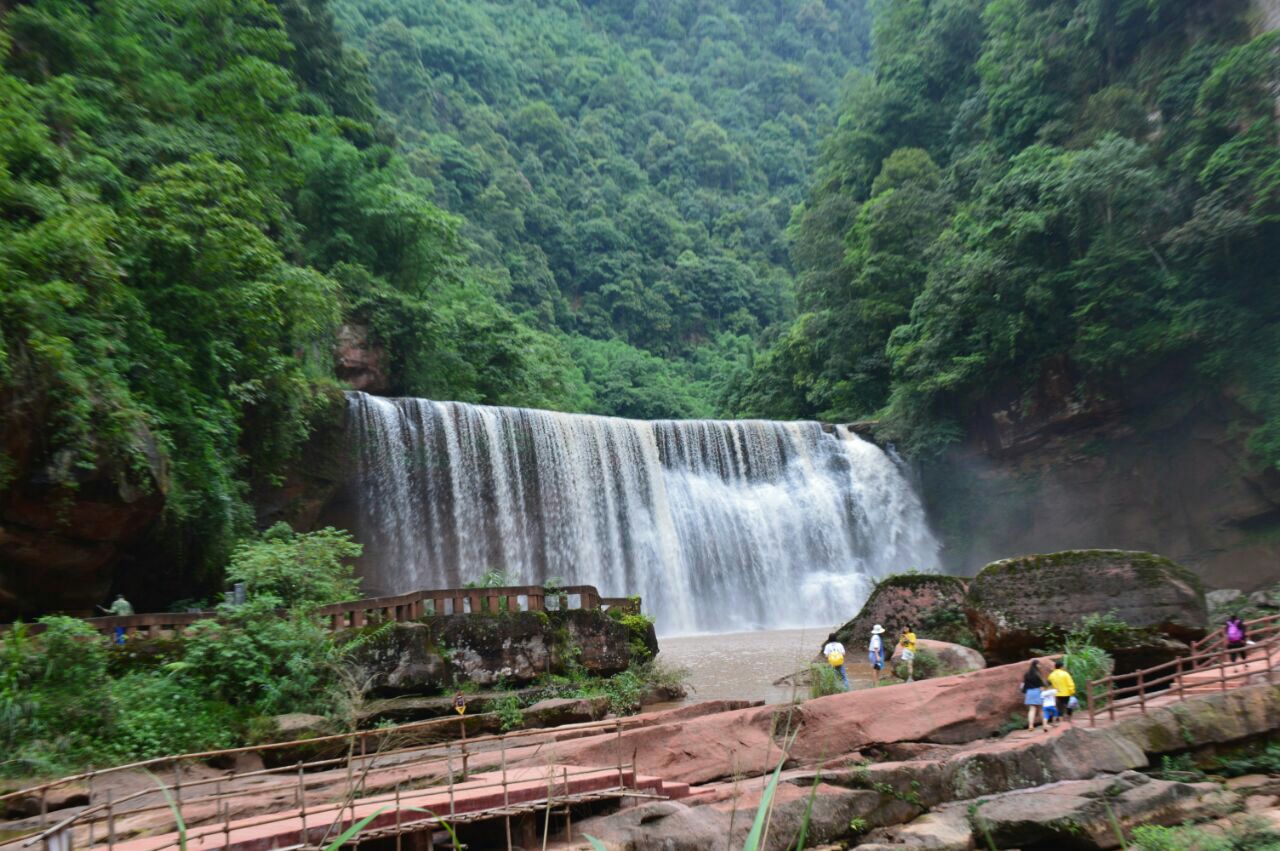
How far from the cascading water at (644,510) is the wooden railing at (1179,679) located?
1509 centimetres

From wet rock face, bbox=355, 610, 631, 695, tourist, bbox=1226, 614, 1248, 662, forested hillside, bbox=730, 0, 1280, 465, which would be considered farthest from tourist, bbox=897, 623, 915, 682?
forested hillside, bbox=730, 0, 1280, 465

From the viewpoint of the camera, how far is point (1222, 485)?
1098 inches

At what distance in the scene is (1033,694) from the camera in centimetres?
1116

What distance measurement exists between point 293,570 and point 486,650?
11.5ft

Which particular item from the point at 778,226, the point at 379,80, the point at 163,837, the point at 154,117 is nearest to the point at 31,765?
the point at 163,837

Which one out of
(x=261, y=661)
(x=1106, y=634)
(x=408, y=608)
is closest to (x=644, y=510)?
(x=408, y=608)

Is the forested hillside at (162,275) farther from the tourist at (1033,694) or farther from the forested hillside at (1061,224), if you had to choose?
the forested hillside at (1061,224)

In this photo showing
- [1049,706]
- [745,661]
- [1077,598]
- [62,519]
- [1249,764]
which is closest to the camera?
[1249,764]

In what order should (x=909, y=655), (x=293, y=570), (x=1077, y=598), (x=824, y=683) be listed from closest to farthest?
(x=824, y=683), (x=1077, y=598), (x=909, y=655), (x=293, y=570)

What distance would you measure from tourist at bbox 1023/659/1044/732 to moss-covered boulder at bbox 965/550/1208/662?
8.98 ft

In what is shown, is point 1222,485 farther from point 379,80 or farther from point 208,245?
point 379,80

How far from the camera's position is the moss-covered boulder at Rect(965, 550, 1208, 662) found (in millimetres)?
13234

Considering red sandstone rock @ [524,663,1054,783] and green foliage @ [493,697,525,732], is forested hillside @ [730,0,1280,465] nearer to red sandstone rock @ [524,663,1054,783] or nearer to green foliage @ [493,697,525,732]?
red sandstone rock @ [524,663,1054,783]

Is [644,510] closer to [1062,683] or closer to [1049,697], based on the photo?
[1049,697]
